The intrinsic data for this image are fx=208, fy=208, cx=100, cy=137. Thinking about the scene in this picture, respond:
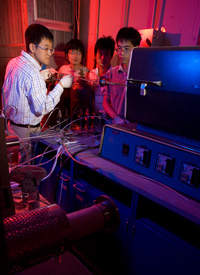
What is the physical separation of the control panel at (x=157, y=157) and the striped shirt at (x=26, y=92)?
34.3 inches

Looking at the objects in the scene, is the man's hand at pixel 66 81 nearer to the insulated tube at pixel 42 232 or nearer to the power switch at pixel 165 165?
the power switch at pixel 165 165

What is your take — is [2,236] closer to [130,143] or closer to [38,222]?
[38,222]

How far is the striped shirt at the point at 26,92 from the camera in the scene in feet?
6.20

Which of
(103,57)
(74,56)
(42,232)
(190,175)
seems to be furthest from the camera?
(74,56)

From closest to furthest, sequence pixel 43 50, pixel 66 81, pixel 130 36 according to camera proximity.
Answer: pixel 130 36, pixel 43 50, pixel 66 81

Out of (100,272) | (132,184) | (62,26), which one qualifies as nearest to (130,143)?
(132,184)

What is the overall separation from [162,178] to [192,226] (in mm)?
311

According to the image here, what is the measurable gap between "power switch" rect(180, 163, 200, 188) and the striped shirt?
1.43 meters

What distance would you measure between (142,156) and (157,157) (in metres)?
0.10

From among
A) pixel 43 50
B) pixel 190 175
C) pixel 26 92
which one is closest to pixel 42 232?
pixel 190 175

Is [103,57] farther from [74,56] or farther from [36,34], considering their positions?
[36,34]

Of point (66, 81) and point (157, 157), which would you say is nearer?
point (157, 157)

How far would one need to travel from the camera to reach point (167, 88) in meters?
1.03

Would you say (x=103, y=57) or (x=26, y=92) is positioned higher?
(x=103, y=57)
